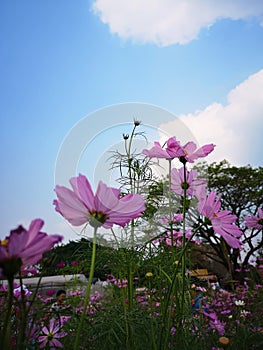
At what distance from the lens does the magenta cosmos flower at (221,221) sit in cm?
80

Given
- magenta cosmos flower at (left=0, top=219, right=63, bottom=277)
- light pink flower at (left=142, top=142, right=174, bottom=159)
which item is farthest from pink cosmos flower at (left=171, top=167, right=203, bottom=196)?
magenta cosmos flower at (left=0, top=219, right=63, bottom=277)

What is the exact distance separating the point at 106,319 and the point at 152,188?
0.52 meters

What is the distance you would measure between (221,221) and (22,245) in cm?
51

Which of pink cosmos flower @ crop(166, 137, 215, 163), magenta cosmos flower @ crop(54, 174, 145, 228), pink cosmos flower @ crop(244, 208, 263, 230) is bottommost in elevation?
magenta cosmos flower @ crop(54, 174, 145, 228)

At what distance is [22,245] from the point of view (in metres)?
0.41

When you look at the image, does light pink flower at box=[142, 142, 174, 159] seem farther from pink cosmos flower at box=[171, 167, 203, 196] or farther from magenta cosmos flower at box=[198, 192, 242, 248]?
magenta cosmos flower at box=[198, 192, 242, 248]

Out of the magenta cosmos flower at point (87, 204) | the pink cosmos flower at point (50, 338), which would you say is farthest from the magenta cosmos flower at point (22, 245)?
the pink cosmos flower at point (50, 338)

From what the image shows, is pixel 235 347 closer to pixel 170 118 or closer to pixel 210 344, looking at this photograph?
pixel 210 344

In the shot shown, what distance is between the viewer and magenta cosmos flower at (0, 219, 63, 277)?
405 mm

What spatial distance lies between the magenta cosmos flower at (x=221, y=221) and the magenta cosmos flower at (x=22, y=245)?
0.46 metres

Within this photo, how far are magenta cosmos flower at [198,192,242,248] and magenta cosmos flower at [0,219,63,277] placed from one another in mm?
458

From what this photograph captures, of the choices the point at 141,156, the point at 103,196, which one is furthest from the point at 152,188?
the point at 103,196

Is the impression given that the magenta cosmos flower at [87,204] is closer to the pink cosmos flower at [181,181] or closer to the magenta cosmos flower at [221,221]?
the magenta cosmos flower at [221,221]

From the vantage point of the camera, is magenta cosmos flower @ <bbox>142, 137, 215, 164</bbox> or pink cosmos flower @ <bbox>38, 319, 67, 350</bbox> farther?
magenta cosmos flower @ <bbox>142, 137, 215, 164</bbox>
